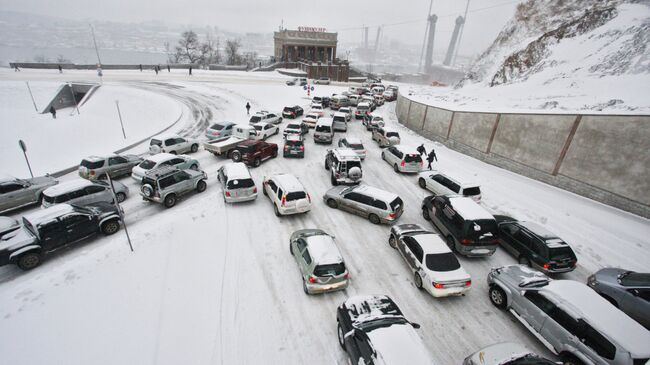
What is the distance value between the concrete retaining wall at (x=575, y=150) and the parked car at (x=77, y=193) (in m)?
22.4

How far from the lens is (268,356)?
724 centimetres

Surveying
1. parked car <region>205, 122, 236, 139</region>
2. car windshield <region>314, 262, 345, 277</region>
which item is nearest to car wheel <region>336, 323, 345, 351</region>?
car windshield <region>314, 262, 345, 277</region>

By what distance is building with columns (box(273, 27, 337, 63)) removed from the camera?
3004 inches

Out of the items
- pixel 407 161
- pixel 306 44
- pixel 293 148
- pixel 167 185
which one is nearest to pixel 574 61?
pixel 407 161

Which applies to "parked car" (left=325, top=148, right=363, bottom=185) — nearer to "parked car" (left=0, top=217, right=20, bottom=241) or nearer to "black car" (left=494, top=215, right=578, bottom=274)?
"black car" (left=494, top=215, right=578, bottom=274)

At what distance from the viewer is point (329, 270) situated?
348 inches

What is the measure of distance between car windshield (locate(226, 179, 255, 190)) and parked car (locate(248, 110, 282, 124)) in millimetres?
12832

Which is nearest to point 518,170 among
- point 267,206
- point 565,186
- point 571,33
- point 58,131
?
point 565,186

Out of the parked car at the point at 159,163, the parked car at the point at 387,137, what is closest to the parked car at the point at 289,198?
the parked car at the point at 159,163

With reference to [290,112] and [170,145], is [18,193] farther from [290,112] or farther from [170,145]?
[290,112]

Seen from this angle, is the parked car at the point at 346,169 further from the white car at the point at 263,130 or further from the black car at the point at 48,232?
the black car at the point at 48,232

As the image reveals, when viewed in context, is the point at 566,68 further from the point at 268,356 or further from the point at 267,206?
the point at 268,356

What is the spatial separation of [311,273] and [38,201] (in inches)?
547

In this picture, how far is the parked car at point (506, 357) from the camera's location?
6.27m
